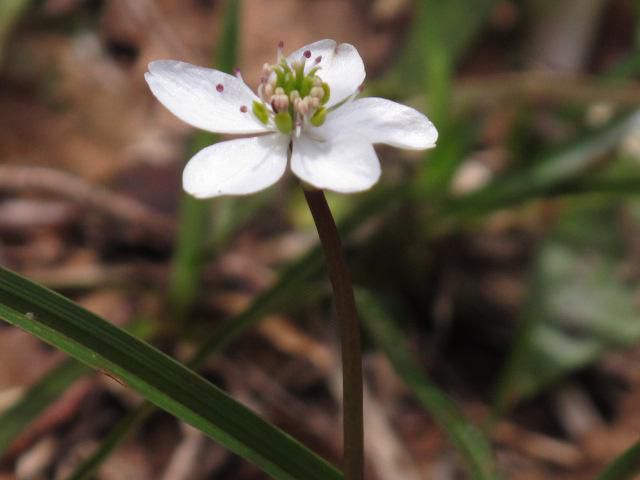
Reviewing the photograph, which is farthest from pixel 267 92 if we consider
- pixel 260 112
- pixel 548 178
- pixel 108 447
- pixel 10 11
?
pixel 10 11

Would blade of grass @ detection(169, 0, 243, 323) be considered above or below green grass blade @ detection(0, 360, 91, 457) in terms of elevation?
above

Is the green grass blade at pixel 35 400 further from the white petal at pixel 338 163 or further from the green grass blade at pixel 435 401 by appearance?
the white petal at pixel 338 163

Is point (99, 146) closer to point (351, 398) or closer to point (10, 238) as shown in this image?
point (10, 238)

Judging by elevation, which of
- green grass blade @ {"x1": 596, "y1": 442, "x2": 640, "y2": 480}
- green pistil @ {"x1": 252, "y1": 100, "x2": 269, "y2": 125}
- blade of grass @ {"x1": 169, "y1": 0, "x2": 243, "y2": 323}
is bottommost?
green grass blade @ {"x1": 596, "y1": 442, "x2": 640, "y2": 480}

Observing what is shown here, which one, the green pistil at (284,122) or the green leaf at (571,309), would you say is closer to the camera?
the green pistil at (284,122)

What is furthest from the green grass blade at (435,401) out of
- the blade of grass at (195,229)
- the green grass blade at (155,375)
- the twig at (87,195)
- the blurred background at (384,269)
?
the twig at (87,195)

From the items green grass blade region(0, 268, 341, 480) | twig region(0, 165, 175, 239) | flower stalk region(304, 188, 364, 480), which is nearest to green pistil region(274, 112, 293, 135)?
flower stalk region(304, 188, 364, 480)

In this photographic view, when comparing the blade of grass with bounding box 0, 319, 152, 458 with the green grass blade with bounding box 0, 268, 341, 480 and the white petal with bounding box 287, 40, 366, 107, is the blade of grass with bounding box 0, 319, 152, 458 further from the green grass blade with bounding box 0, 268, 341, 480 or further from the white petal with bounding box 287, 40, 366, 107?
the white petal with bounding box 287, 40, 366, 107

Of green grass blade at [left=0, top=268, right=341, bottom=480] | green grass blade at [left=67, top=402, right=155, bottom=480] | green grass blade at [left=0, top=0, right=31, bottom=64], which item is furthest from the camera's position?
green grass blade at [left=0, top=0, right=31, bottom=64]

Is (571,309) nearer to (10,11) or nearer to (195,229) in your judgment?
(195,229)
